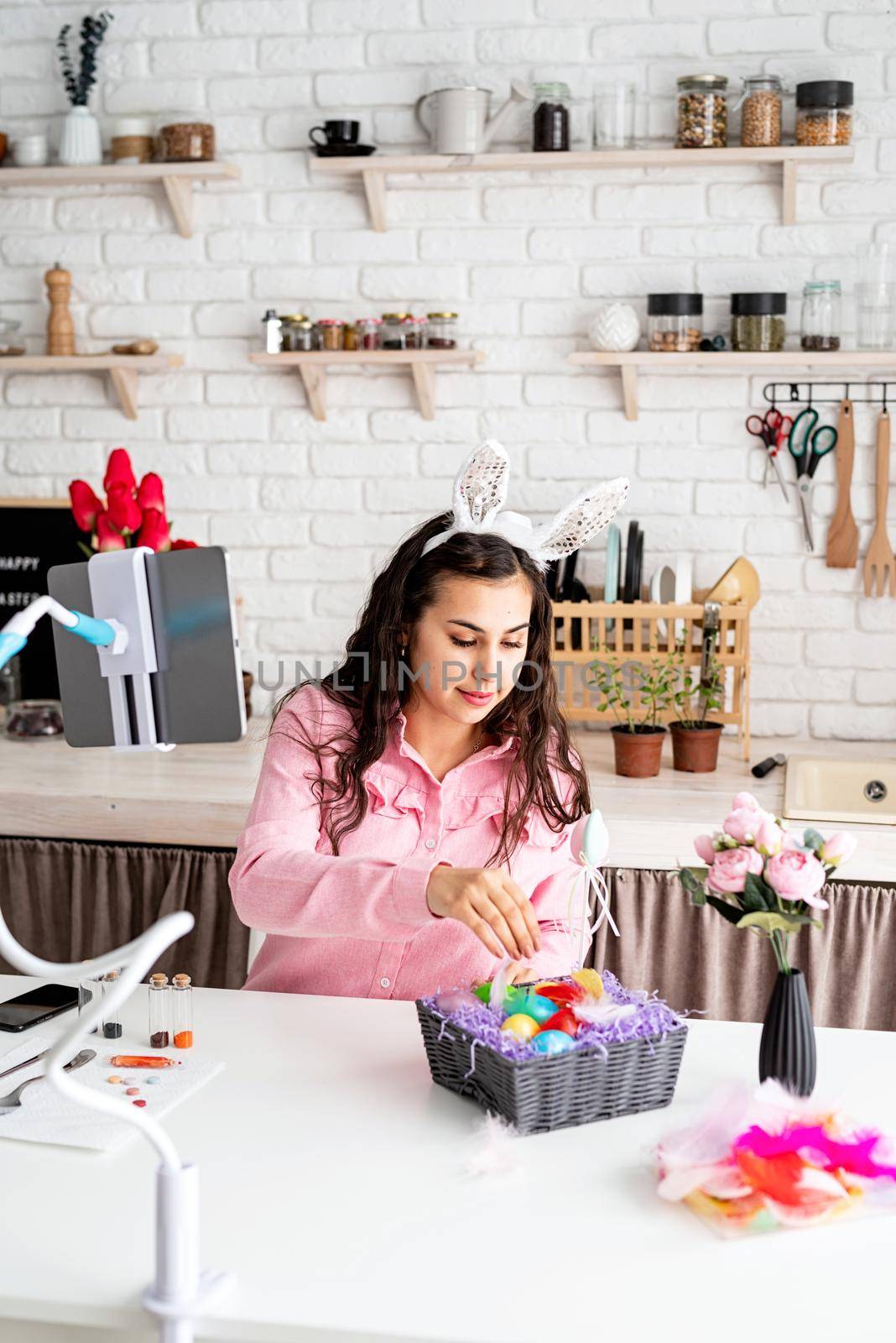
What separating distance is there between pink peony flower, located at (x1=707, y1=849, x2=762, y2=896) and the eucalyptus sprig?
97.4 inches

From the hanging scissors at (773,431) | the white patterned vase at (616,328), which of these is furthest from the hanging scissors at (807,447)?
the white patterned vase at (616,328)

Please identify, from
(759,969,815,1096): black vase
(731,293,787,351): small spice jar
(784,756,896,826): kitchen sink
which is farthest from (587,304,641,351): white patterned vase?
(759,969,815,1096): black vase

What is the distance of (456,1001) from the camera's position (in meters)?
1.46

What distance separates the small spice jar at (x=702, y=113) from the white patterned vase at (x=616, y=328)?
354mm

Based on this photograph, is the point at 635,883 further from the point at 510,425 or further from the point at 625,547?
the point at 510,425

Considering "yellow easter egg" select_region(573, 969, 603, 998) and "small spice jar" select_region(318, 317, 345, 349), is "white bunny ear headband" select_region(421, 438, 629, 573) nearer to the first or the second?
"yellow easter egg" select_region(573, 969, 603, 998)

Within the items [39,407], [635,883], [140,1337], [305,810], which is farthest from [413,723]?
[39,407]

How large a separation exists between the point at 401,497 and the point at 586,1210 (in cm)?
216

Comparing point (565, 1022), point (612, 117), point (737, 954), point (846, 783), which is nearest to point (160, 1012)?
point (565, 1022)

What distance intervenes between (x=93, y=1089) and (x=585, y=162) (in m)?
2.18

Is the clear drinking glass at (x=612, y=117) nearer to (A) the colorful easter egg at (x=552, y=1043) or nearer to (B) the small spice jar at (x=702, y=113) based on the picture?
(B) the small spice jar at (x=702, y=113)

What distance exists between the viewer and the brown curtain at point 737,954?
2432 mm

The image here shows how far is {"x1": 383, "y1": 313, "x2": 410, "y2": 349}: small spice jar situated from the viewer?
2975 millimetres

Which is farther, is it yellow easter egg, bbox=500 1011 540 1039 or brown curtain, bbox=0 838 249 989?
brown curtain, bbox=0 838 249 989
